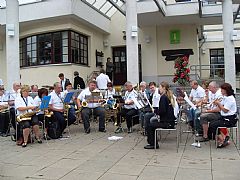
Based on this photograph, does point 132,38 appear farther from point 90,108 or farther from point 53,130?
point 53,130

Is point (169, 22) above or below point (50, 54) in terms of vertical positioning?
above

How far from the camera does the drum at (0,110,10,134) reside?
8.49 m

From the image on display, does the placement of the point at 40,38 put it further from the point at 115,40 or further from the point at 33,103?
the point at 33,103

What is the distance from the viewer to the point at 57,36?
15.3m

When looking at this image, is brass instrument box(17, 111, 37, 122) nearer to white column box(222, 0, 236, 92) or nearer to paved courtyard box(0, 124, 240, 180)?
paved courtyard box(0, 124, 240, 180)

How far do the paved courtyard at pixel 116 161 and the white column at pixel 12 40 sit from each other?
4527mm

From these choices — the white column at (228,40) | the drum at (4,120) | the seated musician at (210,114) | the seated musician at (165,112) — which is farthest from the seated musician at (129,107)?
the white column at (228,40)

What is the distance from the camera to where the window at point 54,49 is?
1517 centimetres

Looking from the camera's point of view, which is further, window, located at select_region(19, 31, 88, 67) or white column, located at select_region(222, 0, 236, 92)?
window, located at select_region(19, 31, 88, 67)

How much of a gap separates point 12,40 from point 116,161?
7.50m

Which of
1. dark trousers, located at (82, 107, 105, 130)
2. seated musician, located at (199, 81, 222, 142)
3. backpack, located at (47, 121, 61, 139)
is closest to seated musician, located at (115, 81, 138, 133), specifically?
dark trousers, located at (82, 107, 105, 130)

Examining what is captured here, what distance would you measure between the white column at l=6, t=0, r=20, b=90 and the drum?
2.96m

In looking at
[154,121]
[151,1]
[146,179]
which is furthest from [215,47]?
[146,179]

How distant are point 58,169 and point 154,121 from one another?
94.0 inches
